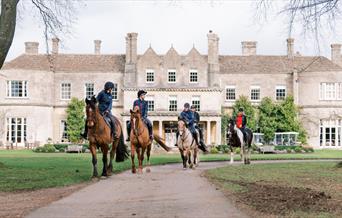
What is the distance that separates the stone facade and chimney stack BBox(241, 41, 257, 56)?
2.94 meters

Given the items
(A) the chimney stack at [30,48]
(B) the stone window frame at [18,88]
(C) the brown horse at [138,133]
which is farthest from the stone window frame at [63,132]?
(C) the brown horse at [138,133]

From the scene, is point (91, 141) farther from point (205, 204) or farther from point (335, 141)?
point (335, 141)

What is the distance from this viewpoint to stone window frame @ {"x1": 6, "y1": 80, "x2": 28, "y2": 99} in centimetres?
5575

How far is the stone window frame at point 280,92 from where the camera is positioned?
57.5m

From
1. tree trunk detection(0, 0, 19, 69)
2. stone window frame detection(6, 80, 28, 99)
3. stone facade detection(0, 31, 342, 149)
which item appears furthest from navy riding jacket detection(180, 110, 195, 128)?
stone window frame detection(6, 80, 28, 99)

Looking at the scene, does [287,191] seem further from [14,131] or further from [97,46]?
Answer: [97,46]

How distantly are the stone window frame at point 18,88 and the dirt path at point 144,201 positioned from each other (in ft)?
141

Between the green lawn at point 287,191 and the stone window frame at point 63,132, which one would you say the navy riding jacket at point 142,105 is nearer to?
the green lawn at point 287,191

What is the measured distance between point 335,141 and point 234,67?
37.3 ft

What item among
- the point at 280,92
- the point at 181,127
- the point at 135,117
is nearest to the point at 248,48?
the point at 280,92

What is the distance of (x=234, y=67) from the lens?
58031 mm

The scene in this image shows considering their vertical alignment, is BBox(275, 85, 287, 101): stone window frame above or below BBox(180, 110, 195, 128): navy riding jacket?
above

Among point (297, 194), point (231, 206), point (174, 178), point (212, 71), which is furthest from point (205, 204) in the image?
point (212, 71)

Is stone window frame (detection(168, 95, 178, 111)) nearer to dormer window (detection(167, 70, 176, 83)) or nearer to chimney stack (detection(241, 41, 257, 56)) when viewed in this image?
dormer window (detection(167, 70, 176, 83))
